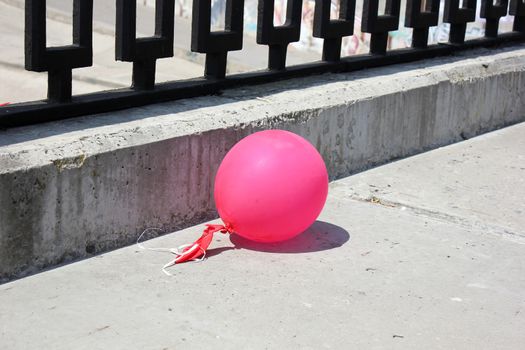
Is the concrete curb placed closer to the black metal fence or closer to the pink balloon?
the black metal fence

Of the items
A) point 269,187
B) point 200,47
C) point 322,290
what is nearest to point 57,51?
point 200,47

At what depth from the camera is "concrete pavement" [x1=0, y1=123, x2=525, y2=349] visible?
3498 millimetres

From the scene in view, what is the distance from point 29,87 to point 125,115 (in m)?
7.57

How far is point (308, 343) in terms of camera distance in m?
3.46

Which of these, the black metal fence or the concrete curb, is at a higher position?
the black metal fence

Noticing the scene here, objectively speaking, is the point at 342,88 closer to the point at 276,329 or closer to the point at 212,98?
the point at 212,98

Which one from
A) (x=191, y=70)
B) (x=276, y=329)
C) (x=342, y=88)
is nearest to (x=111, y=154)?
(x=276, y=329)

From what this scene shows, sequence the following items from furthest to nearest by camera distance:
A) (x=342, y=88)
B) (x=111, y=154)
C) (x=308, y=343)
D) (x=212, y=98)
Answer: (x=342, y=88)
(x=212, y=98)
(x=111, y=154)
(x=308, y=343)

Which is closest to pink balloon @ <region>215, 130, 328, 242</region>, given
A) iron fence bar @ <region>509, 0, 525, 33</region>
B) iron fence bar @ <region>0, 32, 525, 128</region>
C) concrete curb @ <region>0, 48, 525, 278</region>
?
concrete curb @ <region>0, 48, 525, 278</region>

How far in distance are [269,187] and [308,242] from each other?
1.63 feet

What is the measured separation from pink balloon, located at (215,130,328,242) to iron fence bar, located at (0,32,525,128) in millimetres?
711

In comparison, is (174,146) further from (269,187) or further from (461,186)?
(461,186)

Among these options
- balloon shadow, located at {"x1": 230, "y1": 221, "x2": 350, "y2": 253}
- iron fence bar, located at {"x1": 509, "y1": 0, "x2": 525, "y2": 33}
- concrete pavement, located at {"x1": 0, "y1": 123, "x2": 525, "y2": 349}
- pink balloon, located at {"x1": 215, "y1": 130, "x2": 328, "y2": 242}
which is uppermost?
iron fence bar, located at {"x1": 509, "y1": 0, "x2": 525, "y2": 33}

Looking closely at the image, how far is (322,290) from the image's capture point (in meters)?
4.00
